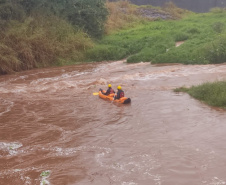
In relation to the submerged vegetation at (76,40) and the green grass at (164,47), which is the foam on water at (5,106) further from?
the green grass at (164,47)

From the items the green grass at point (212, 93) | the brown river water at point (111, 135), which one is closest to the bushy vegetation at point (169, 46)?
the brown river water at point (111, 135)

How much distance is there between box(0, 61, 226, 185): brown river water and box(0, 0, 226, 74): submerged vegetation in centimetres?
325

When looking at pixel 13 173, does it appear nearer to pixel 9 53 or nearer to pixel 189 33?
pixel 9 53

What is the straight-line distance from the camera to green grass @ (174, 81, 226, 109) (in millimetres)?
10031

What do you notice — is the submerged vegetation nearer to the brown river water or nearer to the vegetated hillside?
the vegetated hillside

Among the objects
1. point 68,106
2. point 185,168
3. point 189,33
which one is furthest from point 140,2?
point 185,168

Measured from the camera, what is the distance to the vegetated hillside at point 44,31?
17406mm

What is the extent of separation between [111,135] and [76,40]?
13991mm

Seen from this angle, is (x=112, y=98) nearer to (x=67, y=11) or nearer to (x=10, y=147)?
(x=10, y=147)

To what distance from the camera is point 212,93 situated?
10.6m

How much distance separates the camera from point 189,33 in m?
26.0

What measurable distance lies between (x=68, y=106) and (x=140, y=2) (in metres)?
40.1

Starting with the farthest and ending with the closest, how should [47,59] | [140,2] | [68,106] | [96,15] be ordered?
[140,2], [96,15], [47,59], [68,106]

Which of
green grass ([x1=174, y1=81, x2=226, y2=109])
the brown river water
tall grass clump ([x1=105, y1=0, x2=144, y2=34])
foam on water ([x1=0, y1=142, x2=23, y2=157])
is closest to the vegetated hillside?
the brown river water
